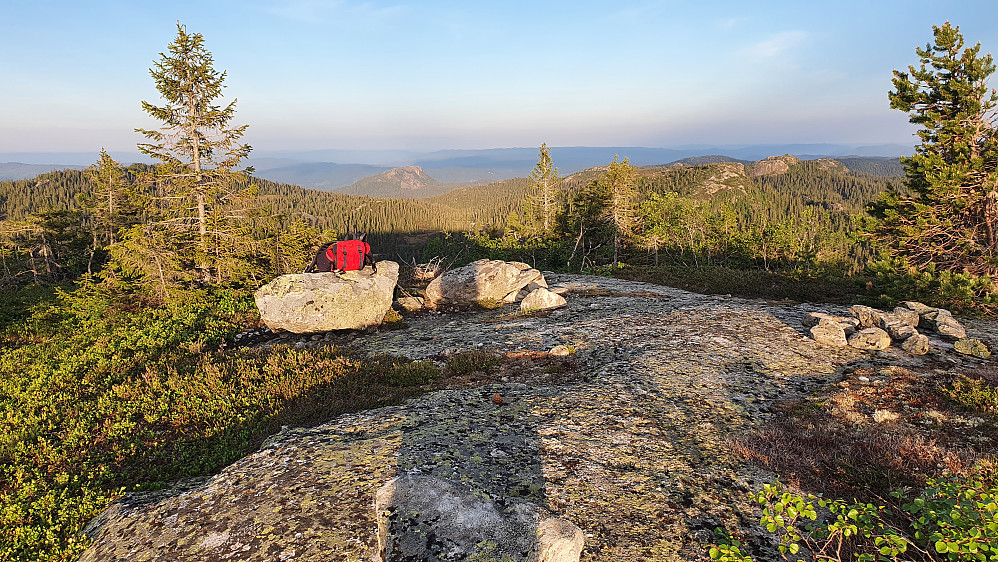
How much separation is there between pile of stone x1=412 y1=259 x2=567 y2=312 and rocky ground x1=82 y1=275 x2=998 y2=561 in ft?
22.4

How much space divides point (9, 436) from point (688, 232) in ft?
172

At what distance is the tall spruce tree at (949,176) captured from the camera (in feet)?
49.9

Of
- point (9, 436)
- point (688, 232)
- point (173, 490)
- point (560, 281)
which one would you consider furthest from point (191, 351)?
point (688, 232)

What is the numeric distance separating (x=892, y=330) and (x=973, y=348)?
1.47 meters

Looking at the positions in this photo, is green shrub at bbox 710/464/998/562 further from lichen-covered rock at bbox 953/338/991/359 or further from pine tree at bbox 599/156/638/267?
pine tree at bbox 599/156/638/267

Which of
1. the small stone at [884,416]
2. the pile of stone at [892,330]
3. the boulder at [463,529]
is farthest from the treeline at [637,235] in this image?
the boulder at [463,529]

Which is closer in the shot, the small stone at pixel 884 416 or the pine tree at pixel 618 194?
the small stone at pixel 884 416

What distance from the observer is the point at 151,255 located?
19156 mm

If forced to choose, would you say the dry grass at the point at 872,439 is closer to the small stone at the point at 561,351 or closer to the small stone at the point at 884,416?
the small stone at the point at 884,416

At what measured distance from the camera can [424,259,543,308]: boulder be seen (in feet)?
62.7

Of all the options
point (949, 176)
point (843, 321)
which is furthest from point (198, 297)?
point (949, 176)

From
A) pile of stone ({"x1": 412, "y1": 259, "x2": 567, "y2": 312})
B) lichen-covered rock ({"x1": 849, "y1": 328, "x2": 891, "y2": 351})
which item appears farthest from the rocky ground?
pile of stone ({"x1": 412, "y1": 259, "x2": 567, "y2": 312})

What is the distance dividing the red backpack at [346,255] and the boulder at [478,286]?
3787 millimetres

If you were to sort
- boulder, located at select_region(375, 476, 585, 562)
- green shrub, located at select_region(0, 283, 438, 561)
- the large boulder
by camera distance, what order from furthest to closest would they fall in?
1. the large boulder
2. green shrub, located at select_region(0, 283, 438, 561)
3. boulder, located at select_region(375, 476, 585, 562)
